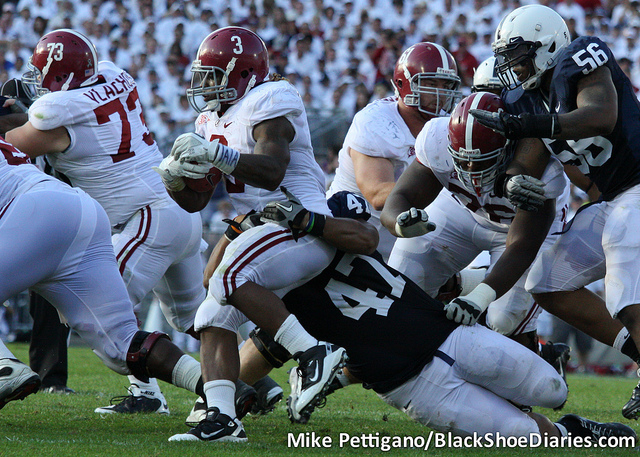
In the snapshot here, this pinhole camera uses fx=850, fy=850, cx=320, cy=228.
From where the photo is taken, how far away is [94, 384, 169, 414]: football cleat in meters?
4.48

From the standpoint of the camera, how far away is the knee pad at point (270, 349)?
4140 mm

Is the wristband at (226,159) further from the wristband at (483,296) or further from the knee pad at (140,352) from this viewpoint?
the wristband at (483,296)

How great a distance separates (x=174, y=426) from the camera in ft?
13.0

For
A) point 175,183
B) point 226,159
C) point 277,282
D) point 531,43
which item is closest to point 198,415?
point 277,282

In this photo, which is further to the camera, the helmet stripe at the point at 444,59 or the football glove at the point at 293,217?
the helmet stripe at the point at 444,59

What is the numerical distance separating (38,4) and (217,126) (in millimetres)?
11346

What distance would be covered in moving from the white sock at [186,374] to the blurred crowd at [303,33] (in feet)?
25.6

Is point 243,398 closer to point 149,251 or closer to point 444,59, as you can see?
point 149,251

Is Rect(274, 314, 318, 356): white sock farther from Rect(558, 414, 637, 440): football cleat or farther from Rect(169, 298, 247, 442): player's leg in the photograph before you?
Rect(558, 414, 637, 440): football cleat

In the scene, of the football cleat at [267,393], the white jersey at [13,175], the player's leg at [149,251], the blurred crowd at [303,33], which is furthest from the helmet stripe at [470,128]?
the blurred crowd at [303,33]

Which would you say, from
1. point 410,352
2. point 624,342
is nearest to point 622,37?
point 624,342

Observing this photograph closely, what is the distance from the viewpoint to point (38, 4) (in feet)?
46.2

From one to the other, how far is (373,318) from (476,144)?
906mm

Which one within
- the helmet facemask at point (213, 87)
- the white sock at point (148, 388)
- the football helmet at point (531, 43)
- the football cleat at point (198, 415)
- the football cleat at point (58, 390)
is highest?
the football helmet at point (531, 43)
